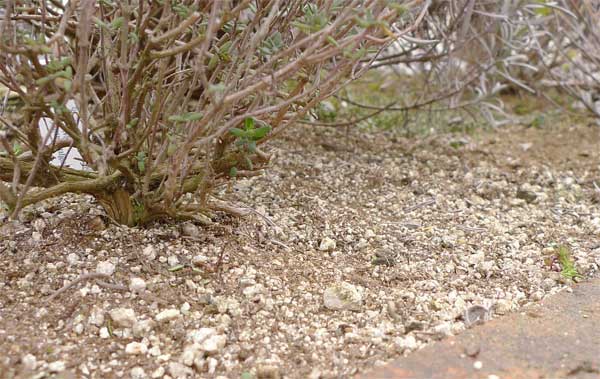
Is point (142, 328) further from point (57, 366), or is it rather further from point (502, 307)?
point (502, 307)

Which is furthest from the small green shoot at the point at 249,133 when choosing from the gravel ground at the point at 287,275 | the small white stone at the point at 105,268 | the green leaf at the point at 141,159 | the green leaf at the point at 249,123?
the small white stone at the point at 105,268

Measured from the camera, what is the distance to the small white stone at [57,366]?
5.53ft

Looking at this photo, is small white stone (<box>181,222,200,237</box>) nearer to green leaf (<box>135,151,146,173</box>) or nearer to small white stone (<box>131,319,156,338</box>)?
green leaf (<box>135,151,146,173</box>)

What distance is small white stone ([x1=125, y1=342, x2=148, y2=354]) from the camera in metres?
1.77

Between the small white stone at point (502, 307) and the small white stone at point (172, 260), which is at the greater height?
the small white stone at point (172, 260)

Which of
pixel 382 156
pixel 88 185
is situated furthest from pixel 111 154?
pixel 382 156

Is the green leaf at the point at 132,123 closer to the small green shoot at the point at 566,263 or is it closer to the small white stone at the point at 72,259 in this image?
the small white stone at the point at 72,259

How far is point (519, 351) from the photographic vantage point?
1817 mm

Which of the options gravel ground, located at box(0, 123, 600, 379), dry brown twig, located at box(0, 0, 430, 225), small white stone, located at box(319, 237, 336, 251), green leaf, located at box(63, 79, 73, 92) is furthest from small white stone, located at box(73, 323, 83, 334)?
small white stone, located at box(319, 237, 336, 251)

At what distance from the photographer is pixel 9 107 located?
136 inches

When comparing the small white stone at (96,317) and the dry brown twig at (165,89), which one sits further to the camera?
the small white stone at (96,317)

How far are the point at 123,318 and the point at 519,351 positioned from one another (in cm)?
96

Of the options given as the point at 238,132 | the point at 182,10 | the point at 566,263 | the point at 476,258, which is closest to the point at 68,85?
the point at 182,10

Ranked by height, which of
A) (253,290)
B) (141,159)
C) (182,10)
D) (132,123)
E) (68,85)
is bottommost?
(253,290)
